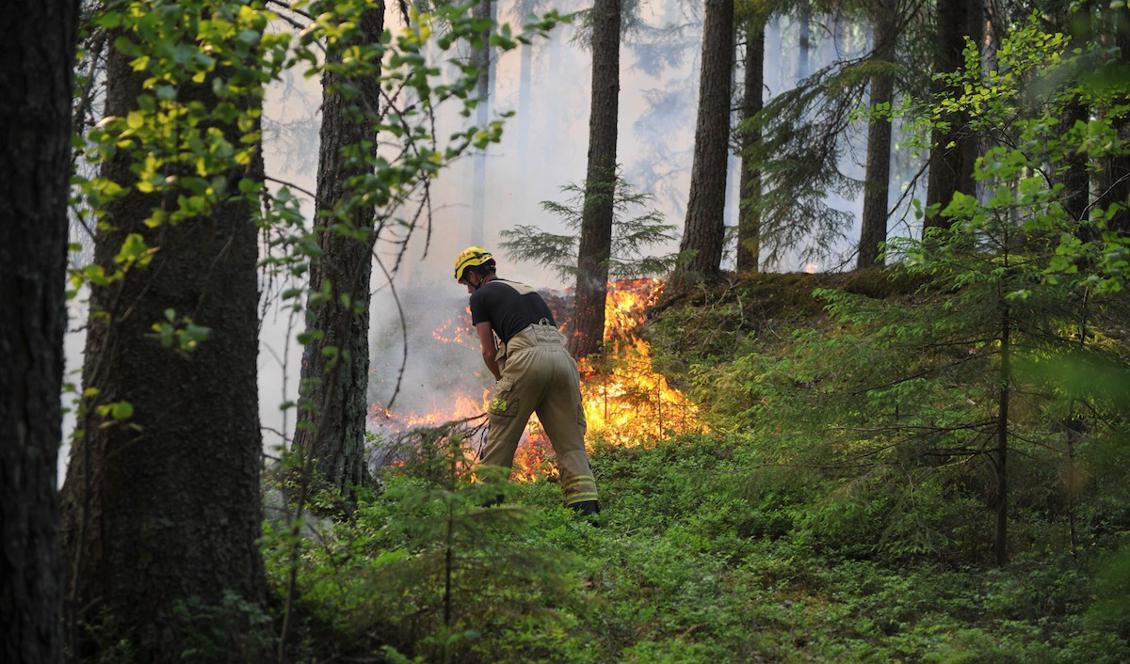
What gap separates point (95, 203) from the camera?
10.0 feet

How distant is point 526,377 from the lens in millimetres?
7242

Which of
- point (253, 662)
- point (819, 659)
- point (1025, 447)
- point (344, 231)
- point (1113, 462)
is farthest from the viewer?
point (1025, 447)

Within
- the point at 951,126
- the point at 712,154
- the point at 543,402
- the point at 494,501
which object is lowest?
the point at 494,501

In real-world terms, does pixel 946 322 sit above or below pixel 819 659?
above

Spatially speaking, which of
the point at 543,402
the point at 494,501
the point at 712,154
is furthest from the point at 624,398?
the point at 494,501

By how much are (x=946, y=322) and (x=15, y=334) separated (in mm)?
4865

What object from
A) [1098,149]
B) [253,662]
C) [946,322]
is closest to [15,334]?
[253,662]

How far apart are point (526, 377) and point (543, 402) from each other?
0.34 metres

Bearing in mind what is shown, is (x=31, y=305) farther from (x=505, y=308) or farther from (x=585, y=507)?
(x=585, y=507)

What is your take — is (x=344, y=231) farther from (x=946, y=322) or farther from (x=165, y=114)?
(x=946, y=322)

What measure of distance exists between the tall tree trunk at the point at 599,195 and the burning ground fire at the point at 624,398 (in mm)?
432

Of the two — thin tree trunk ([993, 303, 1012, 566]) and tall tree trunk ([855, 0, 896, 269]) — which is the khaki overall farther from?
tall tree trunk ([855, 0, 896, 269])

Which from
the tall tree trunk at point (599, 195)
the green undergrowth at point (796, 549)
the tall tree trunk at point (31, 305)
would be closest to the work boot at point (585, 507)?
the green undergrowth at point (796, 549)

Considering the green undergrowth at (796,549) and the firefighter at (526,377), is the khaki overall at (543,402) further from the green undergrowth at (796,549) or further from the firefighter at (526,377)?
the green undergrowth at (796,549)
